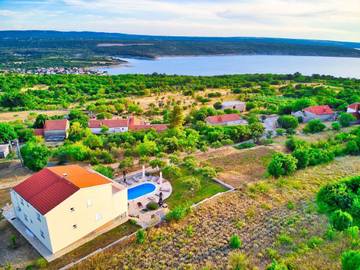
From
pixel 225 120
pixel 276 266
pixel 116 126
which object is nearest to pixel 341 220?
pixel 276 266

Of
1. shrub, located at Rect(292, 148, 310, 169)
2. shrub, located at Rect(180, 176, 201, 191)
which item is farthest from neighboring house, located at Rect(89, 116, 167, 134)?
shrub, located at Rect(292, 148, 310, 169)

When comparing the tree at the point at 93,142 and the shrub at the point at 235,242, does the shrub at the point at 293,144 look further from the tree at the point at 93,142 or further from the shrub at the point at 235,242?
the tree at the point at 93,142

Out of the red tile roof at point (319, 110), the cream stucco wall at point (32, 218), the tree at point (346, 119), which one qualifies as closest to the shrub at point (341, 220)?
the cream stucco wall at point (32, 218)

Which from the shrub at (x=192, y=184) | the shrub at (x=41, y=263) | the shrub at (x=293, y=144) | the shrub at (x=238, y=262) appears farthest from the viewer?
the shrub at (x=293, y=144)

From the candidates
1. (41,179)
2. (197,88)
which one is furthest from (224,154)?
(197,88)

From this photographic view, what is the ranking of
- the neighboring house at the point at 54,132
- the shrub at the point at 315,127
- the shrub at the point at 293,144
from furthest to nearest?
the shrub at the point at 315,127 → the neighboring house at the point at 54,132 → the shrub at the point at 293,144

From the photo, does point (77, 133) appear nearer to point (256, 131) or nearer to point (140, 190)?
point (140, 190)

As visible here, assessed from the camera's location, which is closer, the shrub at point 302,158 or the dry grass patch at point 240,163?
the dry grass patch at point 240,163
